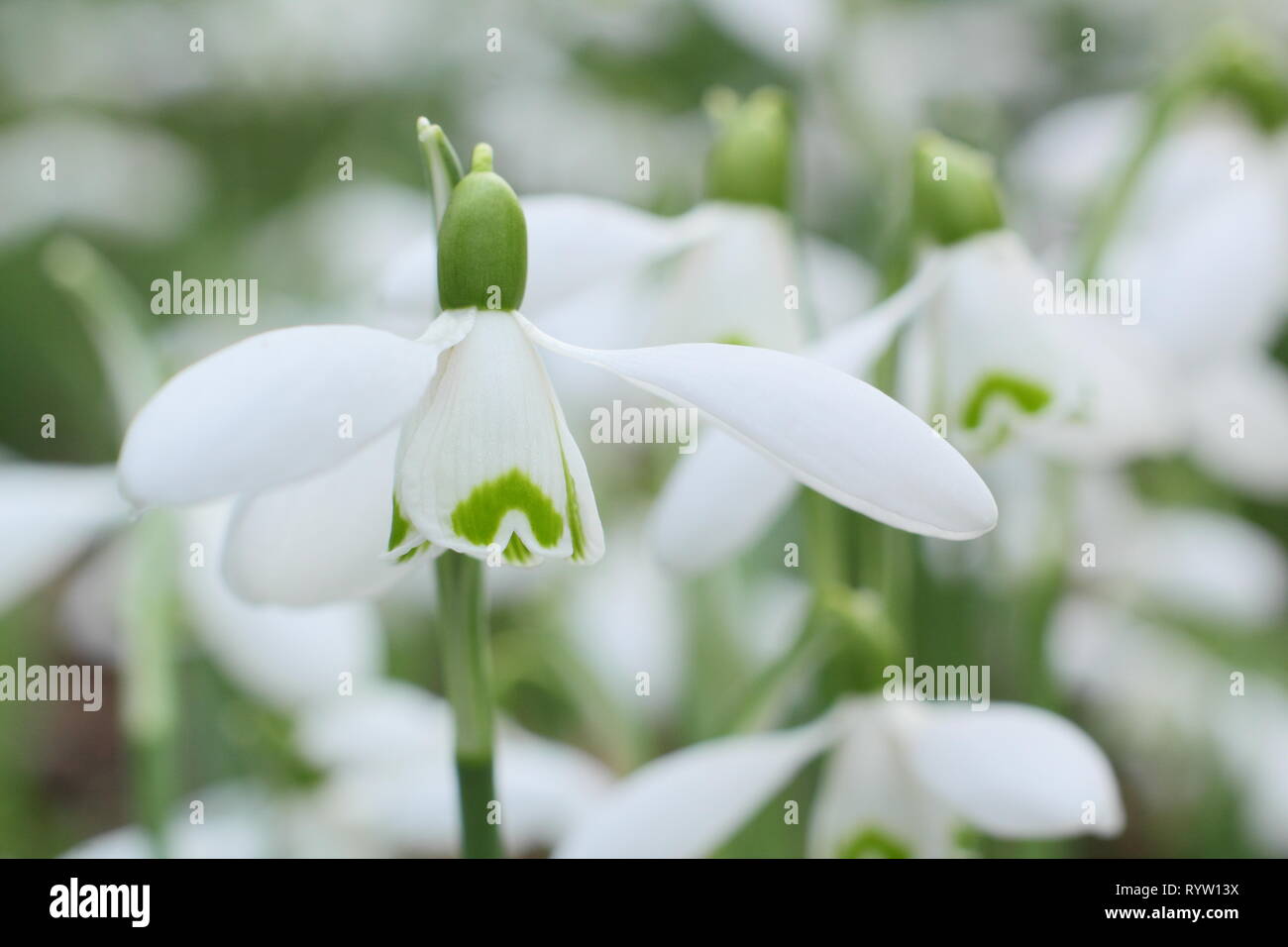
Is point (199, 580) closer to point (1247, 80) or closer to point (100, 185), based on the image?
point (1247, 80)

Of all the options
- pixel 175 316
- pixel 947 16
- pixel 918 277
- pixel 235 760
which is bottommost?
pixel 235 760

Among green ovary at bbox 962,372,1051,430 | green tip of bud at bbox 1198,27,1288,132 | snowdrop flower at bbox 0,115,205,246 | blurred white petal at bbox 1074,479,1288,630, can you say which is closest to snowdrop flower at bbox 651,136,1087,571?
green ovary at bbox 962,372,1051,430

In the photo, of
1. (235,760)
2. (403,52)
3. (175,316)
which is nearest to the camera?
(235,760)

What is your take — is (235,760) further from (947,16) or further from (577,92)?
(947,16)

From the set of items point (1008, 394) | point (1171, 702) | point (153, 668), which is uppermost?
point (1008, 394)

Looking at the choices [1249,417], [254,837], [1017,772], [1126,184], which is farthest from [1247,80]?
[254,837]

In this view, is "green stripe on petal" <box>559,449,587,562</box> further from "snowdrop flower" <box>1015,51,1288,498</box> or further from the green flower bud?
"snowdrop flower" <box>1015,51,1288,498</box>
